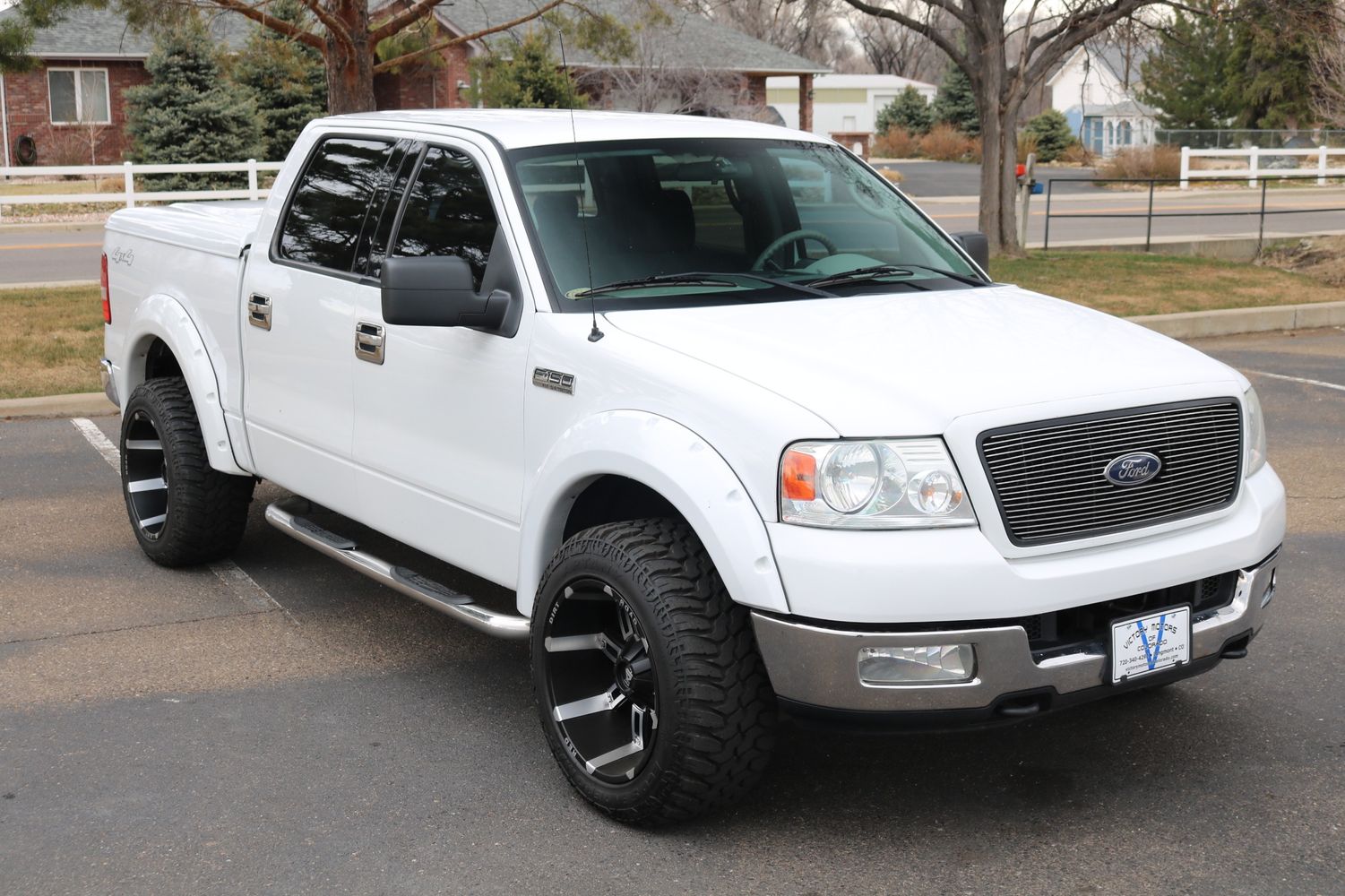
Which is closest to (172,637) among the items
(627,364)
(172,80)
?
(627,364)

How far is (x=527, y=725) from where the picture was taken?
16.0 feet

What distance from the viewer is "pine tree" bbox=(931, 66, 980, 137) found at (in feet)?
206

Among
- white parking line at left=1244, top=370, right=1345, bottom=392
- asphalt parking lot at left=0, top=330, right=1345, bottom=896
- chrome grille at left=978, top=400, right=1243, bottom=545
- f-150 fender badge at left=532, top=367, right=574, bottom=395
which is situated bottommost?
asphalt parking lot at left=0, top=330, right=1345, bottom=896

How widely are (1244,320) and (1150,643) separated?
11.3 meters

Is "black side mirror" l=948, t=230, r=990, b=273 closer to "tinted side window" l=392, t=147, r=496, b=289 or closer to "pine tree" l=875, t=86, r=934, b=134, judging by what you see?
"tinted side window" l=392, t=147, r=496, b=289

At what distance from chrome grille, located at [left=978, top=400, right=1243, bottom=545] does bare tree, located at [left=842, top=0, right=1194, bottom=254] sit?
503 inches

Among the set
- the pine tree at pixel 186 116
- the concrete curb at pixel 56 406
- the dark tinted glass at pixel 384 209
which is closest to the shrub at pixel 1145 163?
the pine tree at pixel 186 116

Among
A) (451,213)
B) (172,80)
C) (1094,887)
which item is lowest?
(1094,887)

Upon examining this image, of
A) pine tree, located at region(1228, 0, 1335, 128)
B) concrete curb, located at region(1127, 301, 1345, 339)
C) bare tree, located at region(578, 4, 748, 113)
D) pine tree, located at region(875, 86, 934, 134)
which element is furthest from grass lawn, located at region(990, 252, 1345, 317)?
pine tree, located at region(875, 86, 934, 134)

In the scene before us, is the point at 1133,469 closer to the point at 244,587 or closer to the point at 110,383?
the point at 244,587

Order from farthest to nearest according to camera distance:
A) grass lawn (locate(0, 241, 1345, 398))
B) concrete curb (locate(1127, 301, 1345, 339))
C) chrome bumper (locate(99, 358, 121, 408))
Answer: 1. concrete curb (locate(1127, 301, 1345, 339))
2. grass lawn (locate(0, 241, 1345, 398))
3. chrome bumper (locate(99, 358, 121, 408))

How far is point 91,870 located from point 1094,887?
256cm

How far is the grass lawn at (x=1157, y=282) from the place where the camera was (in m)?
15.0

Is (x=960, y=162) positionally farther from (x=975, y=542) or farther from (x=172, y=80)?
(x=975, y=542)
